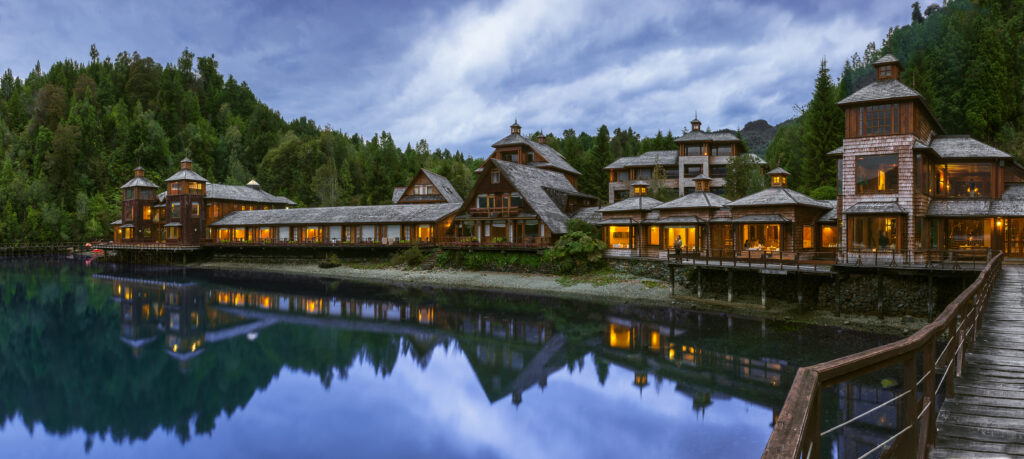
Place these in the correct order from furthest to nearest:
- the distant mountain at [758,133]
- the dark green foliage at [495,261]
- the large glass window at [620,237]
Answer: the distant mountain at [758,133] < the dark green foliage at [495,261] < the large glass window at [620,237]

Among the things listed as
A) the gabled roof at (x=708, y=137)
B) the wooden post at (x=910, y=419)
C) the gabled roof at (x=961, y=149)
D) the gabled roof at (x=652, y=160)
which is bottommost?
the wooden post at (x=910, y=419)

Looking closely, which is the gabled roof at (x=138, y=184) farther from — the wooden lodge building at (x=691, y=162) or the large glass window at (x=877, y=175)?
the large glass window at (x=877, y=175)

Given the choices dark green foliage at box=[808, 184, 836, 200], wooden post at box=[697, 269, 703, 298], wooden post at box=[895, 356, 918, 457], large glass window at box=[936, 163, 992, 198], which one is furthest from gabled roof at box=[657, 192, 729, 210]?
wooden post at box=[895, 356, 918, 457]

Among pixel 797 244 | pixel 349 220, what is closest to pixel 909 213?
pixel 797 244

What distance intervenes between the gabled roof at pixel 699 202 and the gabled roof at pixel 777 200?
211 centimetres

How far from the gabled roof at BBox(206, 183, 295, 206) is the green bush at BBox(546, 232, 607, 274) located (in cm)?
4332

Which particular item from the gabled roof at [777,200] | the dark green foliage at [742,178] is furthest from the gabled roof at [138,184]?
the gabled roof at [777,200]

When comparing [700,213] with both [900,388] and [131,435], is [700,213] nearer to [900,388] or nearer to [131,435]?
[900,388]

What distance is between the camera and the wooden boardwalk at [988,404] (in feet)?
15.3

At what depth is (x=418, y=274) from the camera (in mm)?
43750

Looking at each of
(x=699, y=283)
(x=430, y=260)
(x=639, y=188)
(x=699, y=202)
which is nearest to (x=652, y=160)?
(x=639, y=188)

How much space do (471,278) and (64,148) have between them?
75515 mm

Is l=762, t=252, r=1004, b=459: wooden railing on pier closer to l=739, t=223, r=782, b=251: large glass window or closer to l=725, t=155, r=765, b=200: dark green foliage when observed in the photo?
l=739, t=223, r=782, b=251: large glass window

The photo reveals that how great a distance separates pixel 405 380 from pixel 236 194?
52.8 meters
